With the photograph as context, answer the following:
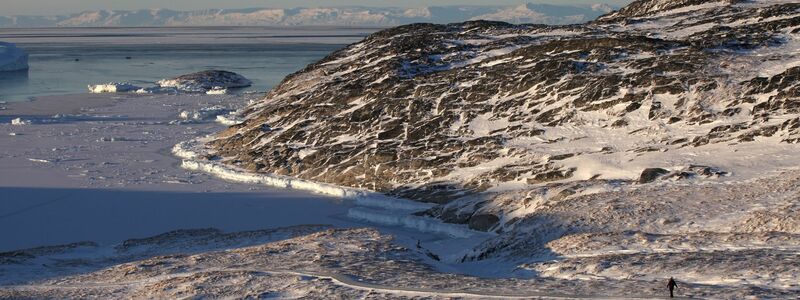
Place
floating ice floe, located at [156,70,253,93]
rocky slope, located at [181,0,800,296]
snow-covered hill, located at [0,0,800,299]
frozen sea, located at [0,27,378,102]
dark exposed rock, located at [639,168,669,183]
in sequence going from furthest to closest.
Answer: frozen sea, located at [0,27,378,102] < floating ice floe, located at [156,70,253,93] < dark exposed rock, located at [639,168,669,183] < rocky slope, located at [181,0,800,296] < snow-covered hill, located at [0,0,800,299]

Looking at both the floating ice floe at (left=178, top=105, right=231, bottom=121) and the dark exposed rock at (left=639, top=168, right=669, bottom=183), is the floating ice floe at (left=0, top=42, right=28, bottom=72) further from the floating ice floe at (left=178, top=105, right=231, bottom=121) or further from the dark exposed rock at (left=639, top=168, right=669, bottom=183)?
the dark exposed rock at (left=639, top=168, right=669, bottom=183)

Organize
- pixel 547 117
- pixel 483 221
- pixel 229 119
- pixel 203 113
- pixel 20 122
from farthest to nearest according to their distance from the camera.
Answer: pixel 203 113 → pixel 229 119 → pixel 20 122 → pixel 547 117 → pixel 483 221

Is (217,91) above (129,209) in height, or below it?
below

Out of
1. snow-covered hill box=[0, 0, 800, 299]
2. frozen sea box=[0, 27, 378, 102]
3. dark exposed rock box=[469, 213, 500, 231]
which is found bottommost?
frozen sea box=[0, 27, 378, 102]

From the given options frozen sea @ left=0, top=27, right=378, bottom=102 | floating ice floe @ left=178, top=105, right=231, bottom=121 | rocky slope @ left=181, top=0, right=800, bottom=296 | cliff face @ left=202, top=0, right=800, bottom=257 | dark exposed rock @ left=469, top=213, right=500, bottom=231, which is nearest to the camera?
rocky slope @ left=181, top=0, right=800, bottom=296

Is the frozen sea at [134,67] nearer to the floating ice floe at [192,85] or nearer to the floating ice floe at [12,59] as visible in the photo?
the floating ice floe at [12,59]

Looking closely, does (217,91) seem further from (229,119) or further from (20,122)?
(20,122)

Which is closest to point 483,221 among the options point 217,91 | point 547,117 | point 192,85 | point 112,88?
point 547,117

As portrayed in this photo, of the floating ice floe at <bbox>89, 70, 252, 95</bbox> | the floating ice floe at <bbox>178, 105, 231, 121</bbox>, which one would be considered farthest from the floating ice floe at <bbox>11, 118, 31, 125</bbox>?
the floating ice floe at <bbox>89, 70, 252, 95</bbox>
